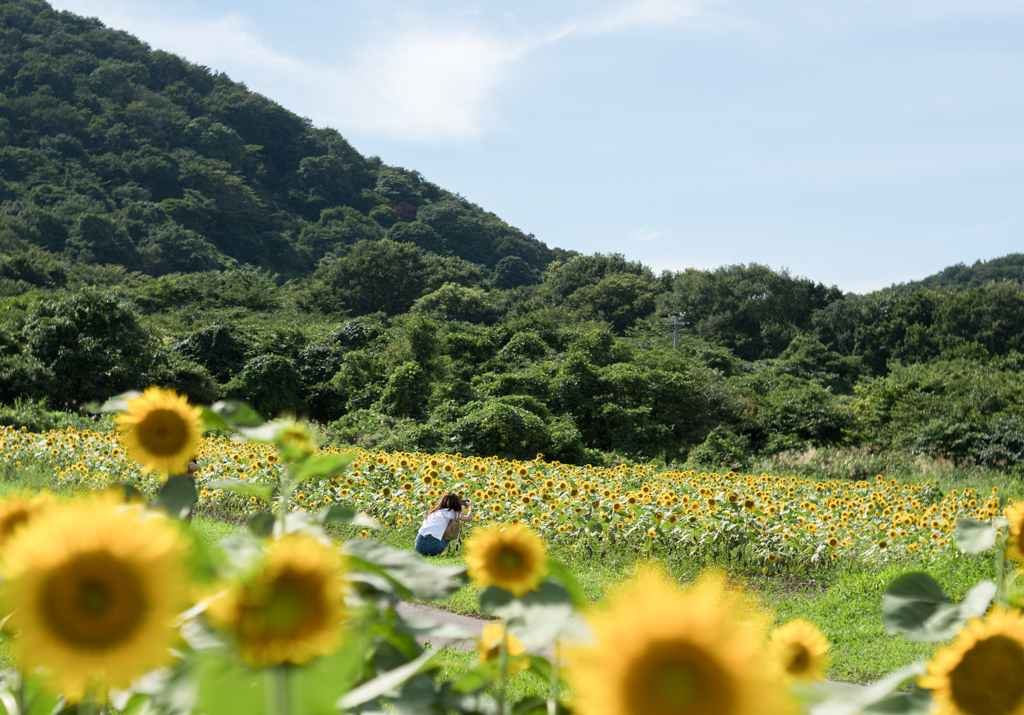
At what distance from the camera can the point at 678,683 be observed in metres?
0.38

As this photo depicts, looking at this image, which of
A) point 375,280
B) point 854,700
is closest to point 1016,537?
point 854,700

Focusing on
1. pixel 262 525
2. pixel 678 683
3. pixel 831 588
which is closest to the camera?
pixel 678 683

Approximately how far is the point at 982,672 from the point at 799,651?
0.64ft

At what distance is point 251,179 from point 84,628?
213 feet

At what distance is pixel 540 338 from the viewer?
20.5 meters

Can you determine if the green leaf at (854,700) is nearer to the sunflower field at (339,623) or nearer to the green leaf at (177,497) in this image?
the sunflower field at (339,623)

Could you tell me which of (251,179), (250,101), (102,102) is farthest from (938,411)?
(250,101)

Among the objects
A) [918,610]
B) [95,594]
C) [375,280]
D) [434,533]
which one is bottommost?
[434,533]

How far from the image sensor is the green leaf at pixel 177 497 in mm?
773

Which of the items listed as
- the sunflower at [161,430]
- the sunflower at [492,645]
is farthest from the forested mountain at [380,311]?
the sunflower at [492,645]

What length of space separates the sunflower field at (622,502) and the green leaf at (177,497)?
17.9ft

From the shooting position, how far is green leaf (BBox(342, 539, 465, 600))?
0.72 meters

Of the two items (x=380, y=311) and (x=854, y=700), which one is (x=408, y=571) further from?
(x=380, y=311)

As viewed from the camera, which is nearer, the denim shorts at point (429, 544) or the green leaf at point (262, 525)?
the green leaf at point (262, 525)
